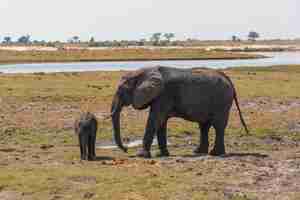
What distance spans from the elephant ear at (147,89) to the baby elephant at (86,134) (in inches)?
57.1

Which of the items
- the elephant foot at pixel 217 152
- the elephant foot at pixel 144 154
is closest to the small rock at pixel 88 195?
the elephant foot at pixel 144 154

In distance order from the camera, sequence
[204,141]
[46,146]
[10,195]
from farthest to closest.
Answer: [46,146] → [204,141] → [10,195]

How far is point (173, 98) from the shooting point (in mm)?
17391

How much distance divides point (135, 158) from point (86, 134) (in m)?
1.38

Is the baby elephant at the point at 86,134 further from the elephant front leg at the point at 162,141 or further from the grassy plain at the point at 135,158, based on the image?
the elephant front leg at the point at 162,141

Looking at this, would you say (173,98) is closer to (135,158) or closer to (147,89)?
(147,89)

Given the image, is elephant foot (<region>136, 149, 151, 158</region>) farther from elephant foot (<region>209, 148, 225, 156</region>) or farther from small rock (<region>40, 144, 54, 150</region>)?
small rock (<region>40, 144, 54, 150</region>)

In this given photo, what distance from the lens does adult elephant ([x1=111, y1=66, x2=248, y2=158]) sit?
671 inches

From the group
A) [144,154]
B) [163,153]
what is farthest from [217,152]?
[144,154]

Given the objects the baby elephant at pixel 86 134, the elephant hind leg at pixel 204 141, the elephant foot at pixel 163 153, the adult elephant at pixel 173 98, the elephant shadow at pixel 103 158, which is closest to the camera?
the baby elephant at pixel 86 134

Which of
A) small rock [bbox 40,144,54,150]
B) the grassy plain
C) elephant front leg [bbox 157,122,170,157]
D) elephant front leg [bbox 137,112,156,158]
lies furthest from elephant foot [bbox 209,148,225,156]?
small rock [bbox 40,144,54,150]

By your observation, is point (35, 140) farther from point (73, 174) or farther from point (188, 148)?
point (73, 174)

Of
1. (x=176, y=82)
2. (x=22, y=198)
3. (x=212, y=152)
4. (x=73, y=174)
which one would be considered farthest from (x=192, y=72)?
(x=22, y=198)

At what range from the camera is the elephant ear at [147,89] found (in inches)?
667
